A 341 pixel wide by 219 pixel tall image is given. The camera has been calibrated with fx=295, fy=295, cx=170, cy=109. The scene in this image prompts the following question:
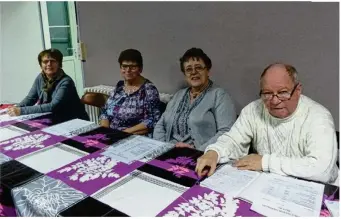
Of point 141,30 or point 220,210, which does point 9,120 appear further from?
point 220,210

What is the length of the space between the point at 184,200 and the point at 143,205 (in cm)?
12

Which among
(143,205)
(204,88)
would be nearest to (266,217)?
(143,205)

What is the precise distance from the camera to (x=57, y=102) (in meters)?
2.08

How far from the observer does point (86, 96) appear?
240cm

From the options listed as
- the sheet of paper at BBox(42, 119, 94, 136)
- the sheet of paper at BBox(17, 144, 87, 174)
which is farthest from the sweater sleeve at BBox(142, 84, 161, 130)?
the sheet of paper at BBox(17, 144, 87, 174)

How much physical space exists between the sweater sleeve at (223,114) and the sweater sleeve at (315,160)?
0.59m

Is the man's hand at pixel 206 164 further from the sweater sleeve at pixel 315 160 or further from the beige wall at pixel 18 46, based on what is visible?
the beige wall at pixel 18 46

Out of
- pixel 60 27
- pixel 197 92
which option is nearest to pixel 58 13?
pixel 60 27

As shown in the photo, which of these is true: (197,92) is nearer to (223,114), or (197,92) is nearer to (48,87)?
(223,114)

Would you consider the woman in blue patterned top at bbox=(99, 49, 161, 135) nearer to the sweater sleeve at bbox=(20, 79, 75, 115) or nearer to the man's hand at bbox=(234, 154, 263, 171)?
the sweater sleeve at bbox=(20, 79, 75, 115)

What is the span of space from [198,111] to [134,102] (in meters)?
0.48

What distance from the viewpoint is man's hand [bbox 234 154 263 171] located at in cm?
102

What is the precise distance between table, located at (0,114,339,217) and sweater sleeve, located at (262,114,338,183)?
8cm

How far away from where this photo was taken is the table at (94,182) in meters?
0.83
